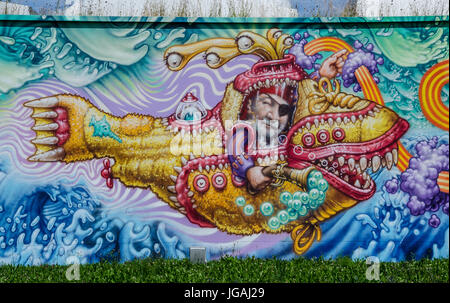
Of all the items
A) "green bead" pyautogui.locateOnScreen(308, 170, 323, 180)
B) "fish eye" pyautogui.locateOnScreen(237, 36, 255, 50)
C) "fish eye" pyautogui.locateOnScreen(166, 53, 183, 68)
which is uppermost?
"fish eye" pyautogui.locateOnScreen(237, 36, 255, 50)

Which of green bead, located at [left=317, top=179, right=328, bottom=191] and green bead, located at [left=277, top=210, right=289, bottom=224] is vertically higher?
green bead, located at [left=317, top=179, right=328, bottom=191]

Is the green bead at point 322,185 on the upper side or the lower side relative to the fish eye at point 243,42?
lower

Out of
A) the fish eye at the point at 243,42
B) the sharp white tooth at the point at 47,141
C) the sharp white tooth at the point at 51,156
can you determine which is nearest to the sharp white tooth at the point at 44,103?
the sharp white tooth at the point at 47,141

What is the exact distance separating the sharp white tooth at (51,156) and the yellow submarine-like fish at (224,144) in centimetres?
1

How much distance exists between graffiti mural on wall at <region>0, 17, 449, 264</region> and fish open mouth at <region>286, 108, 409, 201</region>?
13 mm

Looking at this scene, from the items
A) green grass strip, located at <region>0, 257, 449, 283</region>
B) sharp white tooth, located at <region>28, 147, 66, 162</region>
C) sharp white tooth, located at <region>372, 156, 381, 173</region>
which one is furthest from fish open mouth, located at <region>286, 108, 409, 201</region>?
sharp white tooth, located at <region>28, 147, 66, 162</region>

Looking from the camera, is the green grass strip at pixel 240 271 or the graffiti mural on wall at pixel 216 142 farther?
the graffiti mural on wall at pixel 216 142

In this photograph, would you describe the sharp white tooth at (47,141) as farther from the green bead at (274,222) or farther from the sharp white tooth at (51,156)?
the green bead at (274,222)

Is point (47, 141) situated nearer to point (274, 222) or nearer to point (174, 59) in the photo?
point (174, 59)

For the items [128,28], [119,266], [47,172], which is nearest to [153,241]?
[119,266]

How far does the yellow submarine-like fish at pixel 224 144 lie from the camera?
525 cm

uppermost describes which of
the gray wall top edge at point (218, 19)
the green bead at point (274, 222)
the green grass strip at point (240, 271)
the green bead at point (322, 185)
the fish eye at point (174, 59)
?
the gray wall top edge at point (218, 19)

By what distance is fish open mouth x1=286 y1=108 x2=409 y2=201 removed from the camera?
17.2ft

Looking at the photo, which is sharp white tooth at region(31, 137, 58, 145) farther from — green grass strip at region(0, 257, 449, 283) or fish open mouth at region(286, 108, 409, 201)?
fish open mouth at region(286, 108, 409, 201)
